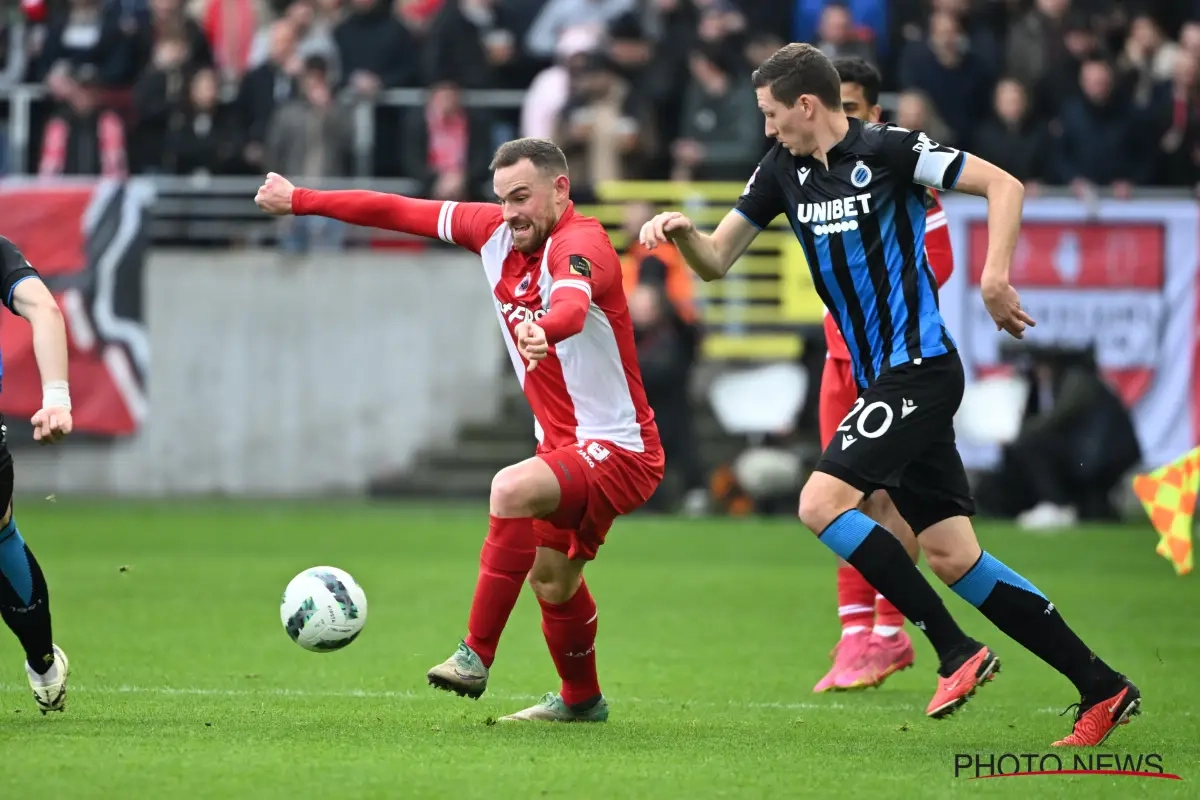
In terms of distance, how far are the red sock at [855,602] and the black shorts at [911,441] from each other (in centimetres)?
183

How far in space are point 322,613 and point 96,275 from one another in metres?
13.5

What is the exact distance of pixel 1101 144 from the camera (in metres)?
19.2

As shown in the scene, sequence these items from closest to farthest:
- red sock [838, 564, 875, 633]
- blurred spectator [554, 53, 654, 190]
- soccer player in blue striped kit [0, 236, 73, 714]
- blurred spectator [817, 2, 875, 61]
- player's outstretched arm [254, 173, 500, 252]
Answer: soccer player in blue striped kit [0, 236, 73, 714] → player's outstretched arm [254, 173, 500, 252] → red sock [838, 564, 875, 633] → blurred spectator [817, 2, 875, 61] → blurred spectator [554, 53, 654, 190]

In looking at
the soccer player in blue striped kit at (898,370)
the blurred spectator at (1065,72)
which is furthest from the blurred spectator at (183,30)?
the soccer player in blue striped kit at (898,370)

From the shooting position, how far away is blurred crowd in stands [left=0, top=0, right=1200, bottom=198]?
19094mm

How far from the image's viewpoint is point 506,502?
695 cm

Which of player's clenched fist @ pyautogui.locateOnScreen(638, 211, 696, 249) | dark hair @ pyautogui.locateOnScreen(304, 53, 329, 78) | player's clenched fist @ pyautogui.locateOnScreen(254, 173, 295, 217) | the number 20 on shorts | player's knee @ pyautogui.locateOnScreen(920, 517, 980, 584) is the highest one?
dark hair @ pyautogui.locateOnScreen(304, 53, 329, 78)

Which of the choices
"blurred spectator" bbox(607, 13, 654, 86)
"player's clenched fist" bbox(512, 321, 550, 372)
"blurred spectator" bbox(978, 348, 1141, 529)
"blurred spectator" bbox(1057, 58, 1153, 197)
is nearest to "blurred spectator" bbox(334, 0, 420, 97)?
"blurred spectator" bbox(607, 13, 654, 86)

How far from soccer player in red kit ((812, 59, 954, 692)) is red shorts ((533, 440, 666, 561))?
5.74ft

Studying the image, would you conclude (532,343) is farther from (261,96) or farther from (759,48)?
(261,96)

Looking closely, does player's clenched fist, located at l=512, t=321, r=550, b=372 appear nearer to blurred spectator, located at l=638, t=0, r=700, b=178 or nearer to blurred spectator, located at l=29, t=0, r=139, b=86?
blurred spectator, located at l=638, t=0, r=700, b=178

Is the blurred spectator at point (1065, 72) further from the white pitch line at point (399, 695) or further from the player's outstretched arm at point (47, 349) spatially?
the player's outstretched arm at point (47, 349)

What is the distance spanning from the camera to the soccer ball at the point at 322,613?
725cm

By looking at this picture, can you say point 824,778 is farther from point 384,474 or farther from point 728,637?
point 384,474
